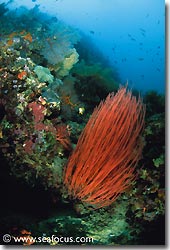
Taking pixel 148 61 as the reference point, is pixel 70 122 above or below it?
below

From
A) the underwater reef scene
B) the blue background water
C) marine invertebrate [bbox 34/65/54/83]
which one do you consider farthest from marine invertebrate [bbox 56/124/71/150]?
the blue background water

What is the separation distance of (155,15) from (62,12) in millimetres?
675

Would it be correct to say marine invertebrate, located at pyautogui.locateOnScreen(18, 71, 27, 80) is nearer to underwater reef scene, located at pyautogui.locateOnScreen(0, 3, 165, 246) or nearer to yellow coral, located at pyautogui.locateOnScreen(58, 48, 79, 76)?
underwater reef scene, located at pyautogui.locateOnScreen(0, 3, 165, 246)

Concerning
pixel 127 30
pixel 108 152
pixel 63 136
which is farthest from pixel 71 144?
pixel 127 30

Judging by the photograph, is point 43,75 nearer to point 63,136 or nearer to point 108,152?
point 63,136

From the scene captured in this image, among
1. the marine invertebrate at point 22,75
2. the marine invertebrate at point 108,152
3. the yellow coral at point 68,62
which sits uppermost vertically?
the yellow coral at point 68,62

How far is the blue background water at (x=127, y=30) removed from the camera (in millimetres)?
2273

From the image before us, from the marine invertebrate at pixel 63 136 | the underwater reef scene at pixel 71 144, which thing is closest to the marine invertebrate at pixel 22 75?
the underwater reef scene at pixel 71 144

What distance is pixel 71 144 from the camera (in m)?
2.33

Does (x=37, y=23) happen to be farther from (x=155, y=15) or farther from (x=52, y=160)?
(x=52, y=160)

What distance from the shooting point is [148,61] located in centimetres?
230

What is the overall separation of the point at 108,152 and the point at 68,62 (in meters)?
0.73

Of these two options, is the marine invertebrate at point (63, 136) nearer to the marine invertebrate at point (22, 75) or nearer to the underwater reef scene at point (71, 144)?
the underwater reef scene at point (71, 144)

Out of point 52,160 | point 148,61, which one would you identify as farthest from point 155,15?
point 52,160
